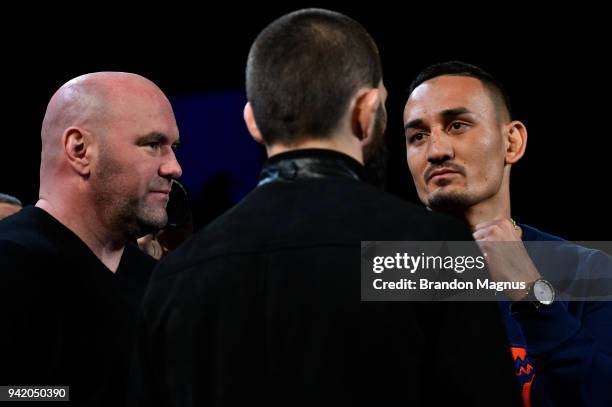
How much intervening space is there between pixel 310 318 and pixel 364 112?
1.09ft

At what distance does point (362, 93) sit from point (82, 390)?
0.86 metres

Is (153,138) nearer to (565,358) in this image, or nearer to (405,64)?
(565,358)

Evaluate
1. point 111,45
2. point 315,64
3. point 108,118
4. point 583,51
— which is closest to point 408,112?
point 108,118

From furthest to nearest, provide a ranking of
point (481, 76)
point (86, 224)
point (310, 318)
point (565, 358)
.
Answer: point (481, 76) → point (86, 224) → point (565, 358) → point (310, 318)

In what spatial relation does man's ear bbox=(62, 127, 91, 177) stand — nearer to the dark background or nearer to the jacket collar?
the jacket collar

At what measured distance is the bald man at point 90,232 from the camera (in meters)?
1.59

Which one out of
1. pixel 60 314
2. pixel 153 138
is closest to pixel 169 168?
pixel 153 138

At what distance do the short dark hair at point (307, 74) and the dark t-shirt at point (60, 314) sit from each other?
68 cm

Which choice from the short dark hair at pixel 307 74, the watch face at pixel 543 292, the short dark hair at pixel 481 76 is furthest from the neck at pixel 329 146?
the short dark hair at pixel 481 76

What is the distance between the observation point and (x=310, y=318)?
1.08 metres

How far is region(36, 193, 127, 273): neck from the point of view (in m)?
1.80

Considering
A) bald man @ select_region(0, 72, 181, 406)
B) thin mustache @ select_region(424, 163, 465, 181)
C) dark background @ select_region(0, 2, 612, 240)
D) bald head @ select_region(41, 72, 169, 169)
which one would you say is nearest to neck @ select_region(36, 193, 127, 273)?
bald man @ select_region(0, 72, 181, 406)

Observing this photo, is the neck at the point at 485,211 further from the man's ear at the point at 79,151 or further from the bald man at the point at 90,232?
the man's ear at the point at 79,151

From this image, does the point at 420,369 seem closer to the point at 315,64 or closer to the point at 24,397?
the point at 315,64
